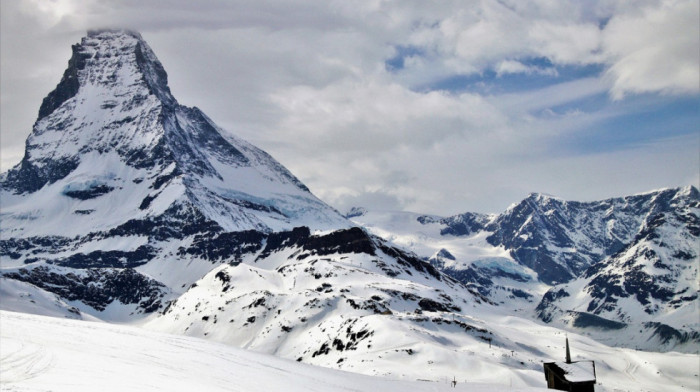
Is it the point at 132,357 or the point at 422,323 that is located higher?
the point at 422,323

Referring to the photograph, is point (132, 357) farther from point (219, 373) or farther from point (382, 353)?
point (382, 353)

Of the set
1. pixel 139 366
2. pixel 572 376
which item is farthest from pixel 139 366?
pixel 572 376

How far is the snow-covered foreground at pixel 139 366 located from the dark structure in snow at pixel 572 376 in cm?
896

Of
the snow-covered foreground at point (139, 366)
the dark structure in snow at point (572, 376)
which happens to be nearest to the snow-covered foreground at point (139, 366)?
the snow-covered foreground at point (139, 366)

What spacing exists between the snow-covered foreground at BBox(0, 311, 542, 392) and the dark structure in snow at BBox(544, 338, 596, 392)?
8961 mm

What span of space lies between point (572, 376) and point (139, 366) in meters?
35.2

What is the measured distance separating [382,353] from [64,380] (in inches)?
4398

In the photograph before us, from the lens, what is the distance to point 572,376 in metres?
54.5

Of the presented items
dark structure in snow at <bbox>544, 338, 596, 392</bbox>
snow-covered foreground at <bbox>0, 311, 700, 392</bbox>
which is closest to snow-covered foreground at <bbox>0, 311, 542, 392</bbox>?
snow-covered foreground at <bbox>0, 311, 700, 392</bbox>

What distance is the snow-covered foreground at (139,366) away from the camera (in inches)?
1447

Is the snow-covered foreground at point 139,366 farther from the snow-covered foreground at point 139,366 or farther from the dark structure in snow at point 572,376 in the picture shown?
the dark structure in snow at point 572,376

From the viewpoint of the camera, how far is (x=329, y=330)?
633 feet

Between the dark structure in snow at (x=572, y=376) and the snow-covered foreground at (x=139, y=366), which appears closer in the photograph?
the snow-covered foreground at (x=139, y=366)

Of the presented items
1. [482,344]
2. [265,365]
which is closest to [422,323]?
[482,344]
